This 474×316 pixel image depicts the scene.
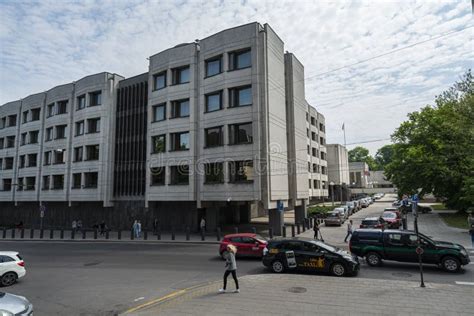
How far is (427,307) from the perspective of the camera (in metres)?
8.30

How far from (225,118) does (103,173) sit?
1635 cm

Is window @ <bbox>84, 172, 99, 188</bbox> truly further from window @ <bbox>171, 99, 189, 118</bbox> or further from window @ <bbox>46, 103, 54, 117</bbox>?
window @ <bbox>171, 99, 189, 118</bbox>

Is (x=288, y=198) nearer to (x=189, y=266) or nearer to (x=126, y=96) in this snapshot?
(x=189, y=266)

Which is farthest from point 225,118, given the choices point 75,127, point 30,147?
point 30,147

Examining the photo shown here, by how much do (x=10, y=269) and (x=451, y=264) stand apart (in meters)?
17.9

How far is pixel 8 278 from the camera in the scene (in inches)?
477

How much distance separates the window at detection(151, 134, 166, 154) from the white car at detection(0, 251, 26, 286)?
58.9 ft

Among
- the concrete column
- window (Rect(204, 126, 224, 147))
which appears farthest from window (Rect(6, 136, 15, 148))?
the concrete column

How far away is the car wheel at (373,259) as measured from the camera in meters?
13.7

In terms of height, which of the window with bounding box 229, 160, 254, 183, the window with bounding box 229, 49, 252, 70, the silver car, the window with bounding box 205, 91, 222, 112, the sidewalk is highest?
the window with bounding box 229, 49, 252, 70

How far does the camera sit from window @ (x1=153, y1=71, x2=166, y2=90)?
30.6 m

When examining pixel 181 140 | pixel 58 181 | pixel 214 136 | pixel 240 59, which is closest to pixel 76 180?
pixel 58 181

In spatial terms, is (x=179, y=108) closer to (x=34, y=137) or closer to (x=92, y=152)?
(x=92, y=152)

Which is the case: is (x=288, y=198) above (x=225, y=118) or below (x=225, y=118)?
below
